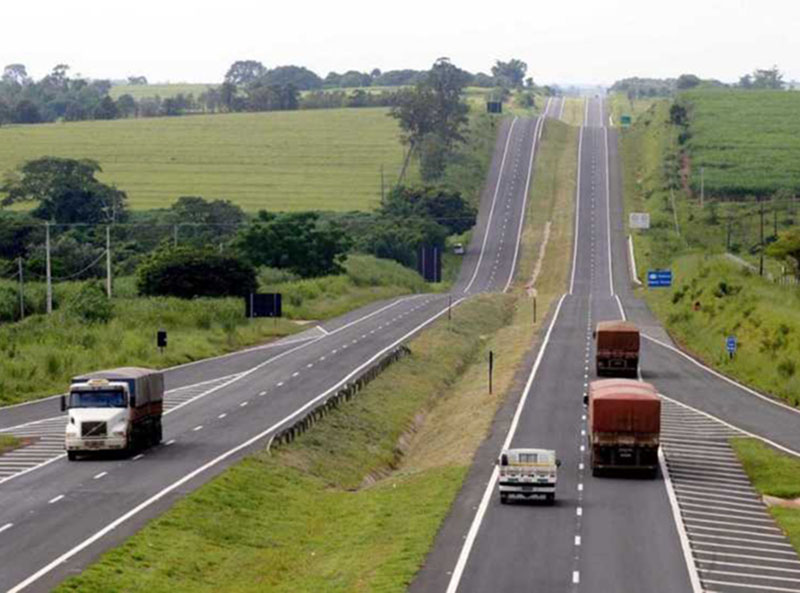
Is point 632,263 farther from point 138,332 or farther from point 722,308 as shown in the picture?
point 138,332

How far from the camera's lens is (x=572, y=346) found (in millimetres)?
105188

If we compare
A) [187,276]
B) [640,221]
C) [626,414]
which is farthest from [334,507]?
[640,221]

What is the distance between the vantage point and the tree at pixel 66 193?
184 m

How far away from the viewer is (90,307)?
106 meters

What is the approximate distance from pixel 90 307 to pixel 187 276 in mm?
19262

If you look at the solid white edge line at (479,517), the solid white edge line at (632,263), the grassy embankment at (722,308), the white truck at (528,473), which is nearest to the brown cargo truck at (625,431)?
the solid white edge line at (479,517)

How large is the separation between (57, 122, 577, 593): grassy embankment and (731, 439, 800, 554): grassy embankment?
11057mm

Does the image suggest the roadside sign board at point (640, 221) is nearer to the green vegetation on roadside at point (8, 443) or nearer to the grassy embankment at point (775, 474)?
the grassy embankment at point (775, 474)

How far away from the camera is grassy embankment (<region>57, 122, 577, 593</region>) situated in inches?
1674

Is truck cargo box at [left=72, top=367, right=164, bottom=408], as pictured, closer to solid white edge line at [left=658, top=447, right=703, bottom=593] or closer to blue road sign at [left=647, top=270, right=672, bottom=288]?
solid white edge line at [left=658, top=447, right=703, bottom=593]

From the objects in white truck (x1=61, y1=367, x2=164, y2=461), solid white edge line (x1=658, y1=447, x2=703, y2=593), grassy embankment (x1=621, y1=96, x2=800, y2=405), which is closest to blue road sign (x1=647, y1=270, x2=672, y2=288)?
grassy embankment (x1=621, y1=96, x2=800, y2=405)

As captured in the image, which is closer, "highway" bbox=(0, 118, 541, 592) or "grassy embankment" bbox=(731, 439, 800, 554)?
"highway" bbox=(0, 118, 541, 592)

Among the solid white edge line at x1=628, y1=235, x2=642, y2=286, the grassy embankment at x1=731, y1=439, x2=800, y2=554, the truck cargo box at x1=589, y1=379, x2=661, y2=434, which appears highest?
the truck cargo box at x1=589, y1=379, x2=661, y2=434

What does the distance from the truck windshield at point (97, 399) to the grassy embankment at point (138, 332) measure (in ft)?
66.0
